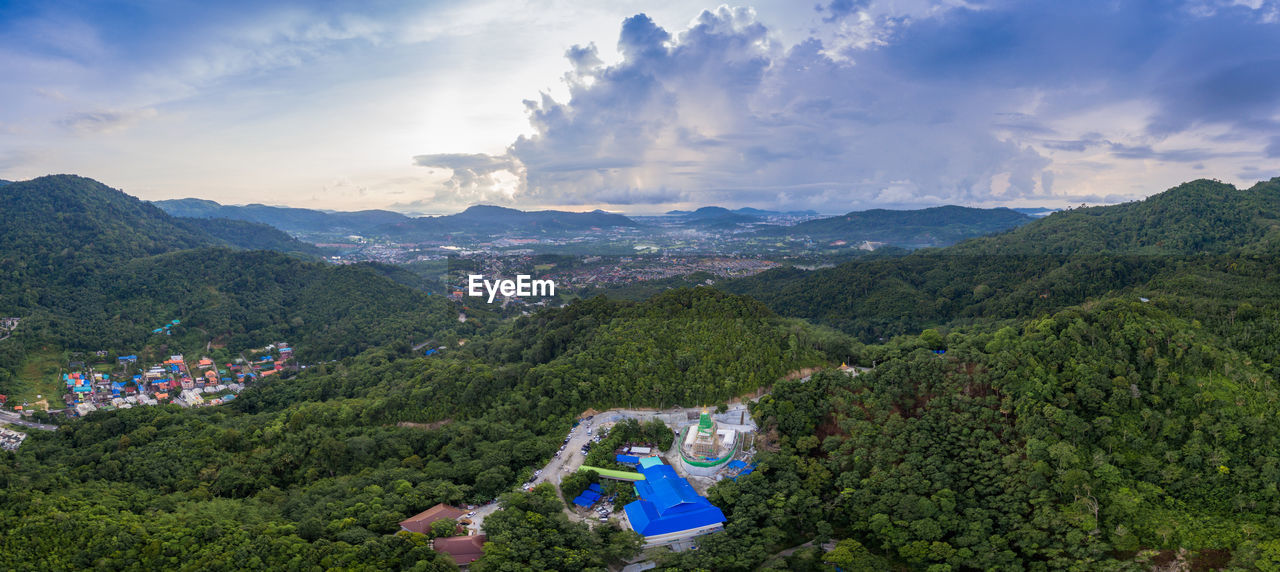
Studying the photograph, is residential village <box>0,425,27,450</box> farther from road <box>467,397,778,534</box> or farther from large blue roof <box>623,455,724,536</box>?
large blue roof <box>623,455,724,536</box>

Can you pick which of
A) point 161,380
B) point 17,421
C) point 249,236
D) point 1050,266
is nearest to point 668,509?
point 17,421

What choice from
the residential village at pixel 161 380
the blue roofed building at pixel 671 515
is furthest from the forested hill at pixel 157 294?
the blue roofed building at pixel 671 515

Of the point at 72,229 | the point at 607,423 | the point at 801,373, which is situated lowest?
the point at 607,423

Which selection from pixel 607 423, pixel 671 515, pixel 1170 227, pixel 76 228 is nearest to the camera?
pixel 671 515

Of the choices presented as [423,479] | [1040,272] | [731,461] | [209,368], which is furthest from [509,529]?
[1040,272]

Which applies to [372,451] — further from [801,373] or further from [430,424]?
[801,373]

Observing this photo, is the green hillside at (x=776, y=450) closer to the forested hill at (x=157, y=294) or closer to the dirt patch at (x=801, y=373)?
the dirt patch at (x=801, y=373)
